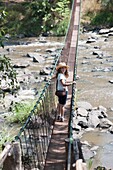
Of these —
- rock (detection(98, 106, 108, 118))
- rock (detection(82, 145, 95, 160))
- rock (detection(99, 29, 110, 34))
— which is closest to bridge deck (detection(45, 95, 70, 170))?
rock (detection(82, 145, 95, 160))

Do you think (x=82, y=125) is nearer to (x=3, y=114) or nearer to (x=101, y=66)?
(x=3, y=114)

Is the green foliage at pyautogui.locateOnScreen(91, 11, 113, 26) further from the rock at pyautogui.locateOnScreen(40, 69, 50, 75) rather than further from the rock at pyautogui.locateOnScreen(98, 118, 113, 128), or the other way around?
the rock at pyautogui.locateOnScreen(98, 118, 113, 128)

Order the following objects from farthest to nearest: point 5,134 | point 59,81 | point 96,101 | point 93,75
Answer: point 93,75 → point 96,101 → point 5,134 → point 59,81

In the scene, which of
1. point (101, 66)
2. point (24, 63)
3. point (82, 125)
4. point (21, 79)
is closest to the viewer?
point (82, 125)

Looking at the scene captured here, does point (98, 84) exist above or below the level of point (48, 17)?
below

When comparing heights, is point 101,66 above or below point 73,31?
below

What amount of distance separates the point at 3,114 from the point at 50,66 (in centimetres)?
406

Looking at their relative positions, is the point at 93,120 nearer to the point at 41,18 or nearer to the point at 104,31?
the point at 104,31

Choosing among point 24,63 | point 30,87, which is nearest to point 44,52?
point 24,63

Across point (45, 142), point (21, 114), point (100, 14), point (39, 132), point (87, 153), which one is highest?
point (100, 14)

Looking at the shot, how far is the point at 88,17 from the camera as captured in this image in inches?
704

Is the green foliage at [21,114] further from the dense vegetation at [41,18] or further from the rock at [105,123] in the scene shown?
→ the dense vegetation at [41,18]

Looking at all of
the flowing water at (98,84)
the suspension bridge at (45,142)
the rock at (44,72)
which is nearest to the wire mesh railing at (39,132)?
the suspension bridge at (45,142)

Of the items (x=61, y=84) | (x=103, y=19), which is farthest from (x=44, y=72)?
(x=103, y=19)
